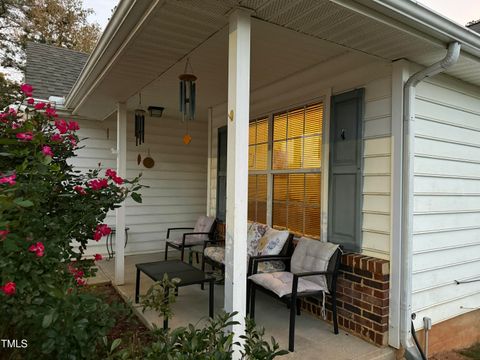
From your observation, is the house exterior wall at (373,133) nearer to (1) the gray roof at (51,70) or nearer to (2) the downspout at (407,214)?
(2) the downspout at (407,214)

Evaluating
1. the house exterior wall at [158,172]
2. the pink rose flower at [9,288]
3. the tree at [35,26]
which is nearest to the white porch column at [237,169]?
the pink rose flower at [9,288]

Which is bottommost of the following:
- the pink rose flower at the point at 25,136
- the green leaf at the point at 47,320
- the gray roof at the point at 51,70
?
the green leaf at the point at 47,320

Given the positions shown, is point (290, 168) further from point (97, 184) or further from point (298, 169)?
point (97, 184)

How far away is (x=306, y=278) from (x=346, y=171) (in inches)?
41.8

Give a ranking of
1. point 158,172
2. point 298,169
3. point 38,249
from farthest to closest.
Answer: point 158,172 < point 298,169 < point 38,249

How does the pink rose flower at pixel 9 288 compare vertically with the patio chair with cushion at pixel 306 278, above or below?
above

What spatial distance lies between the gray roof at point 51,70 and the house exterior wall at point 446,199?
5614 millimetres

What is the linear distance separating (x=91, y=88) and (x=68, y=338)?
118 inches

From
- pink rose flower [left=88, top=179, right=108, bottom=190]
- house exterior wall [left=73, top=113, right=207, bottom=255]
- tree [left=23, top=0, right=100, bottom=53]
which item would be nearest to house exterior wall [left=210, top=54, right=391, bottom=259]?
pink rose flower [left=88, top=179, right=108, bottom=190]

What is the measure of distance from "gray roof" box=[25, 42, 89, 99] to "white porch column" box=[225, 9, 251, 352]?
16.0 ft

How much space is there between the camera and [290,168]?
376 centimetres

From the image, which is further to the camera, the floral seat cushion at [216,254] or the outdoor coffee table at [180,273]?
the floral seat cushion at [216,254]

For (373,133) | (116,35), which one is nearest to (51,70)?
(116,35)

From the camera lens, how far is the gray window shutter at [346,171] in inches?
115
